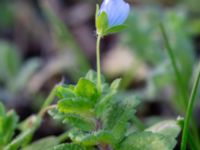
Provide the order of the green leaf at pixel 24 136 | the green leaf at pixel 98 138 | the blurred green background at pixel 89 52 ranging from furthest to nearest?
the blurred green background at pixel 89 52 < the green leaf at pixel 24 136 < the green leaf at pixel 98 138

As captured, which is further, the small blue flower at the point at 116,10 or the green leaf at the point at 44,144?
the green leaf at the point at 44,144

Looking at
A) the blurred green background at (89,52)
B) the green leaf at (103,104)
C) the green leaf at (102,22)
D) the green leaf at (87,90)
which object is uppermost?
the green leaf at (102,22)

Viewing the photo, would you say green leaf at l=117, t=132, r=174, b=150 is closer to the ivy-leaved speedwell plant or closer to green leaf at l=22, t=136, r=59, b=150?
the ivy-leaved speedwell plant

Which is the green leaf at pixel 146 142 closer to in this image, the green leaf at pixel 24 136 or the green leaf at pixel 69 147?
the green leaf at pixel 69 147

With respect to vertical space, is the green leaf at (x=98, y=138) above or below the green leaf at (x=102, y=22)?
below

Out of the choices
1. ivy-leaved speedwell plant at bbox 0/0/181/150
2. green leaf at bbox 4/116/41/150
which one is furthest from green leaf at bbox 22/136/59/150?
ivy-leaved speedwell plant at bbox 0/0/181/150

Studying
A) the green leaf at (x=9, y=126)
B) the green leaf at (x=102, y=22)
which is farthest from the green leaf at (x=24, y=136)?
the green leaf at (x=102, y=22)

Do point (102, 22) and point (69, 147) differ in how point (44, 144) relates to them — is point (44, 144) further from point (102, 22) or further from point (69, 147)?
point (102, 22)
